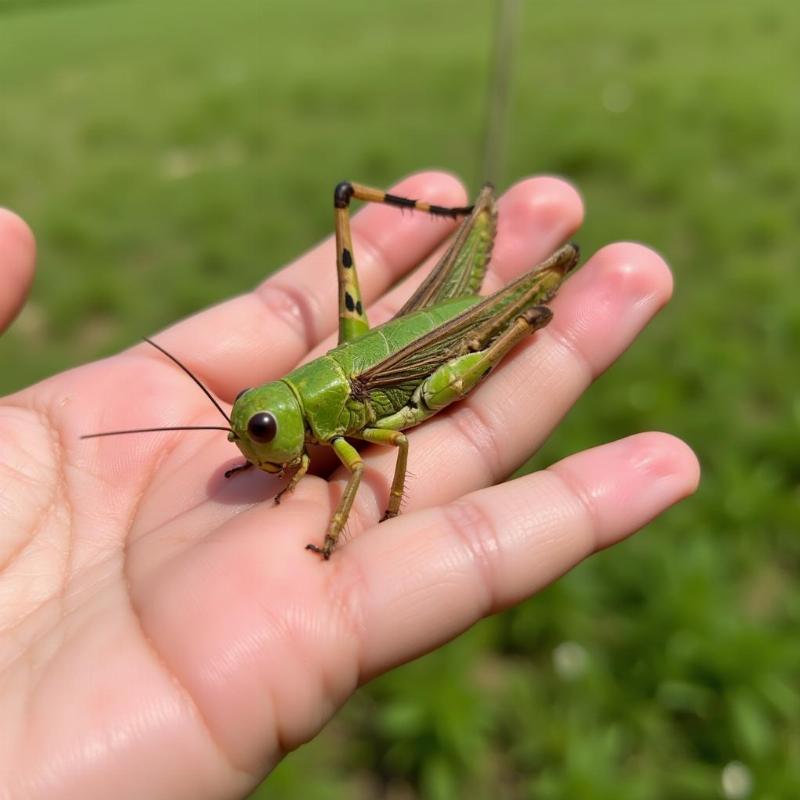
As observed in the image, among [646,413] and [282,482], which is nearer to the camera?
[282,482]

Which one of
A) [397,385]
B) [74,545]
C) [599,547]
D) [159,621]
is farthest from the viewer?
[397,385]

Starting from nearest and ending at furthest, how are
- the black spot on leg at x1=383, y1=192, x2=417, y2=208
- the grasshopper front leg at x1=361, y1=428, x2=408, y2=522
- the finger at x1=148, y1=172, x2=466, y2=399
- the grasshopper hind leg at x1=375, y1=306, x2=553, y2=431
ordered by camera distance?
the grasshopper front leg at x1=361, y1=428, x2=408, y2=522 < the grasshopper hind leg at x1=375, y1=306, x2=553, y2=431 < the finger at x1=148, y1=172, x2=466, y2=399 < the black spot on leg at x1=383, y1=192, x2=417, y2=208

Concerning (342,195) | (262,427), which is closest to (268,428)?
(262,427)

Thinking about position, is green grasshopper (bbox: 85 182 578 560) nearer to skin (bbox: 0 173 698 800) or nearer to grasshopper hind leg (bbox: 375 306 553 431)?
grasshopper hind leg (bbox: 375 306 553 431)

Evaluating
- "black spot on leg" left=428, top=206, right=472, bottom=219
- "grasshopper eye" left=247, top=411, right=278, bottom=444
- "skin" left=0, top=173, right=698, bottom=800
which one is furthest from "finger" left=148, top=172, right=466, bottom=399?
"grasshopper eye" left=247, top=411, right=278, bottom=444

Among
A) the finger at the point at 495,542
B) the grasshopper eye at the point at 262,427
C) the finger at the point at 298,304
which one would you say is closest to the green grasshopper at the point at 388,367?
the grasshopper eye at the point at 262,427

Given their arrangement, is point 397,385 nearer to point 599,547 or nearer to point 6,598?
point 599,547

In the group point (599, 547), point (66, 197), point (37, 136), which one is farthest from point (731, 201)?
point (37, 136)
